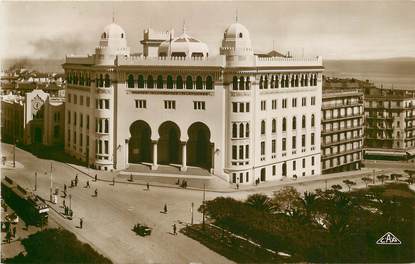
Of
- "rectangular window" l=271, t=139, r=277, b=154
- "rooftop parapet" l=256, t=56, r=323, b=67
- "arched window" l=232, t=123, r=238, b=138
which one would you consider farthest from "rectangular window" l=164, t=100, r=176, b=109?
"rectangular window" l=271, t=139, r=277, b=154

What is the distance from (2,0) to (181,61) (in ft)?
64.7

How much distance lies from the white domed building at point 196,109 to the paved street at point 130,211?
3.48 metres

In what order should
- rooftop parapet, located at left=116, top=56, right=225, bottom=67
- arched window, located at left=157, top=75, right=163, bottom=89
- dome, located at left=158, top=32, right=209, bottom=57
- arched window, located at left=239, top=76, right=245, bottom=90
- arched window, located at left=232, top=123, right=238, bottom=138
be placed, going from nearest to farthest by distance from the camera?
rooftop parapet, located at left=116, top=56, right=225, bottom=67 < arched window, located at left=239, top=76, right=245, bottom=90 < arched window, located at left=232, top=123, right=238, bottom=138 < arched window, located at left=157, top=75, right=163, bottom=89 < dome, located at left=158, top=32, right=209, bottom=57

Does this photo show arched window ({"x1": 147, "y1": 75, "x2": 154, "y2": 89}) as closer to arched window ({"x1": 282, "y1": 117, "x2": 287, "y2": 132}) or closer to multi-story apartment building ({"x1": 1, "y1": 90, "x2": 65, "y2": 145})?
arched window ({"x1": 282, "y1": 117, "x2": 287, "y2": 132})

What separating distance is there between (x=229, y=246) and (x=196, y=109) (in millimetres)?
21991

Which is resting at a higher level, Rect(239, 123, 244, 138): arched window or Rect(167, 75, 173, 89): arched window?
Rect(167, 75, 173, 89): arched window

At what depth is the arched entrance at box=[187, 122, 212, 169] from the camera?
63.8 metres

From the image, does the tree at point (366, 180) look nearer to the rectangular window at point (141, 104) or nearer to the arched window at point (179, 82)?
the arched window at point (179, 82)

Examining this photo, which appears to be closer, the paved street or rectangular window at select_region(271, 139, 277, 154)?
the paved street

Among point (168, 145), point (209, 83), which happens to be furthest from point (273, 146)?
point (168, 145)

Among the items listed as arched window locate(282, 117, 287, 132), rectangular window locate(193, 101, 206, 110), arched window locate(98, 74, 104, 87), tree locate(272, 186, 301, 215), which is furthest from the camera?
arched window locate(282, 117, 287, 132)

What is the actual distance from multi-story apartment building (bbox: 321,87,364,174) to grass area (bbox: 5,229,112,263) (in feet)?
144

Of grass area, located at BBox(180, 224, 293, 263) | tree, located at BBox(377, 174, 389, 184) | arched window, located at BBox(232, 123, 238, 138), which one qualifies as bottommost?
grass area, located at BBox(180, 224, 293, 263)

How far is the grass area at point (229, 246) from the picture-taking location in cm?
4031
